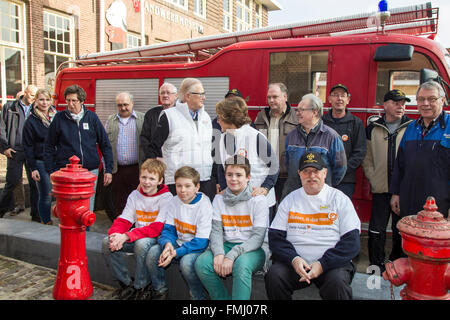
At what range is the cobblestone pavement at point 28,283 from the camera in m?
3.49

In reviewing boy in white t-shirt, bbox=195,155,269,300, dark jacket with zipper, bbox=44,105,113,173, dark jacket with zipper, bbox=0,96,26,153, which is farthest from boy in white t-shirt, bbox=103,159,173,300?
dark jacket with zipper, bbox=0,96,26,153

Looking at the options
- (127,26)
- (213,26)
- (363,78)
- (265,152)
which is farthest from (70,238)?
(213,26)

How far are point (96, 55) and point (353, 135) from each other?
517 cm

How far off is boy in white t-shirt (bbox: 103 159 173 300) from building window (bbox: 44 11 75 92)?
9.98 meters

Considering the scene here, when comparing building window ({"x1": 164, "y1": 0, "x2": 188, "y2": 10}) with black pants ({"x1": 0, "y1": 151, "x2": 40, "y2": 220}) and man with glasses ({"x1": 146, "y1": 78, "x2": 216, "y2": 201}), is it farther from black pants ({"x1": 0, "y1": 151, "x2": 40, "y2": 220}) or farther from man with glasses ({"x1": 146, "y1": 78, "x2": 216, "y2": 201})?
man with glasses ({"x1": 146, "y1": 78, "x2": 216, "y2": 201})

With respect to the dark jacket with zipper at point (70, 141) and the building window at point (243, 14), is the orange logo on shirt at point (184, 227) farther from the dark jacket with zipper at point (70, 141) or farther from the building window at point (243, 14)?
the building window at point (243, 14)

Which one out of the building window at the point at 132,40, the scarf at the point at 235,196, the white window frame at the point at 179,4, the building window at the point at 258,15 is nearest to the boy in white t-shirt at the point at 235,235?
the scarf at the point at 235,196

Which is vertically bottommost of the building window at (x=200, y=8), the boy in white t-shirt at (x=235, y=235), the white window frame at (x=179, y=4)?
the boy in white t-shirt at (x=235, y=235)

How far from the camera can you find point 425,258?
2158 millimetres

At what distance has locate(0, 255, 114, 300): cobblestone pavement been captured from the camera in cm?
349

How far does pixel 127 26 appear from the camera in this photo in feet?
49.0

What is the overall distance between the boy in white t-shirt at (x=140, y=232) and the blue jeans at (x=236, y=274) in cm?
58

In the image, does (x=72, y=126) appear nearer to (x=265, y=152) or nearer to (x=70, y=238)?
(x=70, y=238)

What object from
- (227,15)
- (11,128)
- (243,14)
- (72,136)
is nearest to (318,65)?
(72,136)
